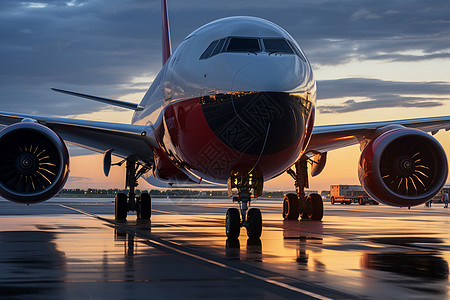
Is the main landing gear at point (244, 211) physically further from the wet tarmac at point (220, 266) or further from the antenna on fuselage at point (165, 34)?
the antenna on fuselage at point (165, 34)

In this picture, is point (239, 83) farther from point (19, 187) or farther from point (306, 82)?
point (19, 187)

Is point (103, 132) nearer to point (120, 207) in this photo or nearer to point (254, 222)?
point (120, 207)

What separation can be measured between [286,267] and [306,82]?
417 centimetres

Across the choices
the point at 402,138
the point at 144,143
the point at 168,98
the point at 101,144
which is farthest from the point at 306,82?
the point at 101,144

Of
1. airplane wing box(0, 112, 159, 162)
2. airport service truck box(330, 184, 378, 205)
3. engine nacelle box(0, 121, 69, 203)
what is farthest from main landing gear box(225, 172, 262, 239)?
airport service truck box(330, 184, 378, 205)

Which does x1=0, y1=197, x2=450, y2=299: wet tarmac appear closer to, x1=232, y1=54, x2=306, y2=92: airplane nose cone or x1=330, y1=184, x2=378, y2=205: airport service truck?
x1=232, y1=54, x2=306, y2=92: airplane nose cone

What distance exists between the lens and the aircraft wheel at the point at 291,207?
23203mm

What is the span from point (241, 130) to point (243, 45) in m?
1.76

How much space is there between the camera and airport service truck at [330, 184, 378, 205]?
61531 mm

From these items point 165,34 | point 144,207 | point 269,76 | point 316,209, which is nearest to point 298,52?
point 269,76

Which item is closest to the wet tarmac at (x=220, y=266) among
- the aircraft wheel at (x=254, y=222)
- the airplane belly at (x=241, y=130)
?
the aircraft wheel at (x=254, y=222)

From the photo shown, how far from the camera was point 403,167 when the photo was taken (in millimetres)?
16203

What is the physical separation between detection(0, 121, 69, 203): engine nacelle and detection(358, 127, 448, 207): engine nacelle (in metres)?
7.42

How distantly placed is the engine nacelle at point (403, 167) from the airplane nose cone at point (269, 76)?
453 centimetres
